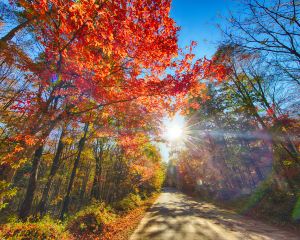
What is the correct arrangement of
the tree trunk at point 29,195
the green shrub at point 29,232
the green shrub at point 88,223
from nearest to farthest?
the green shrub at point 29,232 < the green shrub at point 88,223 < the tree trunk at point 29,195

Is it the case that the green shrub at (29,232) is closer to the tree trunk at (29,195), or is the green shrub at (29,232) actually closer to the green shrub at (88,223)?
the green shrub at (88,223)

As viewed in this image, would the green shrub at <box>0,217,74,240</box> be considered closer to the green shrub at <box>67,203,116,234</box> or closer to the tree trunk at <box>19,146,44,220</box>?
the green shrub at <box>67,203,116,234</box>

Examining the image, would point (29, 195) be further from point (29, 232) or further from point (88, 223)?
point (29, 232)

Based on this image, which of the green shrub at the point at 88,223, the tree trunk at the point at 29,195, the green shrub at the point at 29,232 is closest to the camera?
the green shrub at the point at 29,232

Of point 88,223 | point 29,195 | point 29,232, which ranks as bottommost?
point 88,223

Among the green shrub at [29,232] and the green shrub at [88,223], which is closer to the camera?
the green shrub at [29,232]

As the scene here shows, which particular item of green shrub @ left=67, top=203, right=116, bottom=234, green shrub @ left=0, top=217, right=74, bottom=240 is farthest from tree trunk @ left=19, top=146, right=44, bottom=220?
green shrub @ left=0, top=217, right=74, bottom=240

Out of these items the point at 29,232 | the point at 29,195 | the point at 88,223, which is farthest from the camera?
the point at 29,195

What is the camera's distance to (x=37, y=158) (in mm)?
9688

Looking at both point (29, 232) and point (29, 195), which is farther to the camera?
point (29, 195)

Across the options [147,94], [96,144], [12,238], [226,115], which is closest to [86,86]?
[147,94]

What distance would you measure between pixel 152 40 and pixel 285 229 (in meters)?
10.7

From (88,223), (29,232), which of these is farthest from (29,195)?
(29,232)

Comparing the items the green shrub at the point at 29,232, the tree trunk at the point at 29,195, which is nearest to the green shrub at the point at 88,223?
the green shrub at the point at 29,232
